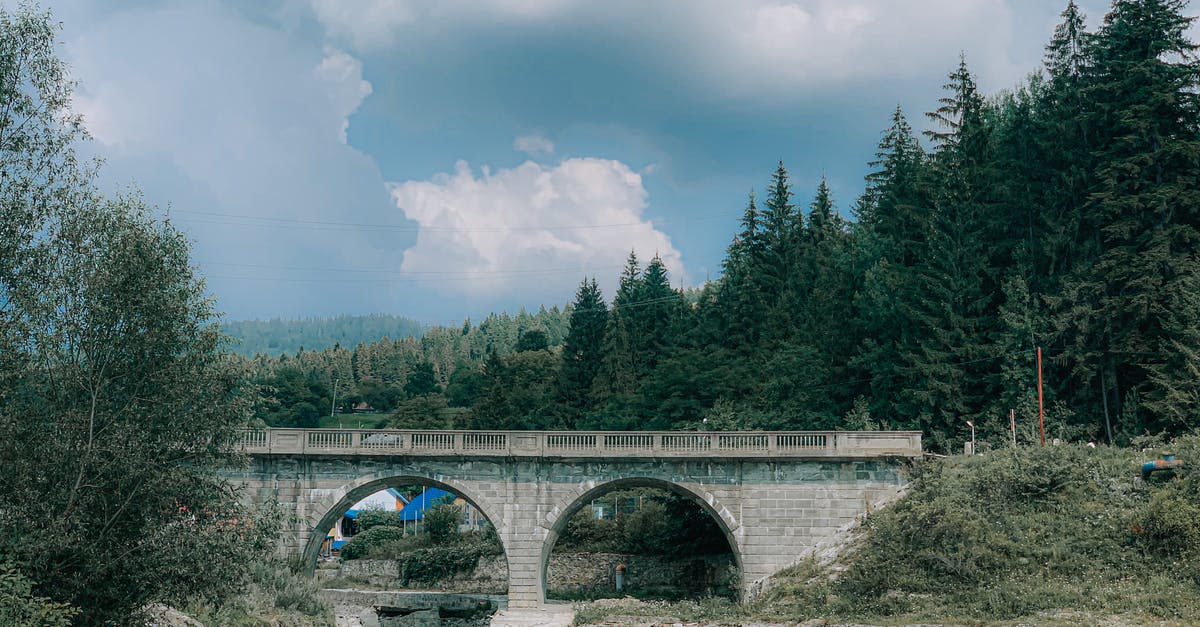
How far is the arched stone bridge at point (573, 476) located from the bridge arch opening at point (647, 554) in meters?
6.72

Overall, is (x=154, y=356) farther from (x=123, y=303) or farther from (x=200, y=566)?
(x=200, y=566)

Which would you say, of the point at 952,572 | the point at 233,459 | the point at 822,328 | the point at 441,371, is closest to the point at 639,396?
the point at 822,328

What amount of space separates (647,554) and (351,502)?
16.8 metres

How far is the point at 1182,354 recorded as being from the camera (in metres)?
38.0

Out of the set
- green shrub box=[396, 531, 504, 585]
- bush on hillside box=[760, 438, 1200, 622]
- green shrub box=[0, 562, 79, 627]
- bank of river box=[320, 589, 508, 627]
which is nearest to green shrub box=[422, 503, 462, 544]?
green shrub box=[396, 531, 504, 585]

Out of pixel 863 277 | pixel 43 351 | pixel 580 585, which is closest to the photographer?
pixel 43 351

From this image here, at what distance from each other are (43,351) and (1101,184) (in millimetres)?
40316

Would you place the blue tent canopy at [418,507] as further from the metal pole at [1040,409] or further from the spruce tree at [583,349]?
the metal pole at [1040,409]

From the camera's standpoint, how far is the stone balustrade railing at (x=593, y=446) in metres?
38.7

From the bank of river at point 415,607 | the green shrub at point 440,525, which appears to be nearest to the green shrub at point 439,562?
the green shrub at point 440,525

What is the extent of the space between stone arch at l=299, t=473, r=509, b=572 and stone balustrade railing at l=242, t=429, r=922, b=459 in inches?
41.6

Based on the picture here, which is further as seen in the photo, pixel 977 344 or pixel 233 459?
pixel 977 344

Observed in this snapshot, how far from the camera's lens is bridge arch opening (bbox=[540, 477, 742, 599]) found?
47.7m

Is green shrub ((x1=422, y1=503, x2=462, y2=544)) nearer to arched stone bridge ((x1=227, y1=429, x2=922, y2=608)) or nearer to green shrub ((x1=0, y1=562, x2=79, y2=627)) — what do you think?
arched stone bridge ((x1=227, y1=429, x2=922, y2=608))
